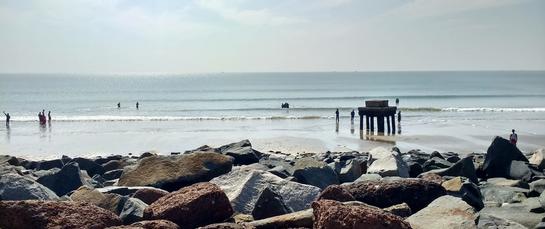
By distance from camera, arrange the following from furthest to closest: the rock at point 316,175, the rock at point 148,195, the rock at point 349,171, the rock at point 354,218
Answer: the rock at point 349,171
the rock at point 316,175
the rock at point 148,195
the rock at point 354,218

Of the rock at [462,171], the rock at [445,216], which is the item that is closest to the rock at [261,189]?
the rock at [445,216]

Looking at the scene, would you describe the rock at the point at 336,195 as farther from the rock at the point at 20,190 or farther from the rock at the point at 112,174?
the rock at the point at 112,174

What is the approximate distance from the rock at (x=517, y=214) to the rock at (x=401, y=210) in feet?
2.66

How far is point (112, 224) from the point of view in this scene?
5547 mm

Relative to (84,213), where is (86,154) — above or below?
below

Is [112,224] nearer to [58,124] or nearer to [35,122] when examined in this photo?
[58,124]

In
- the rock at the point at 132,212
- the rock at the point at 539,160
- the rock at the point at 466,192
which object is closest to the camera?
the rock at the point at 132,212

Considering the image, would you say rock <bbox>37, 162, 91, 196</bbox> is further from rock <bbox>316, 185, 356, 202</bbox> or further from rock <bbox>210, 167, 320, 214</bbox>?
rock <bbox>316, 185, 356, 202</bbox>

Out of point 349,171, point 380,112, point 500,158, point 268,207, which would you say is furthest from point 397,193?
point 380,112

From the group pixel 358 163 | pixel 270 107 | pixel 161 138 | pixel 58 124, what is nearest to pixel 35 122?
pixel 58 124

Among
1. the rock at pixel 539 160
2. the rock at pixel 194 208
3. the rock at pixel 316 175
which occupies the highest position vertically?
the rock at pixel 194 208

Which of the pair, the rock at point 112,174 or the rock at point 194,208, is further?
the rock at point 112,174

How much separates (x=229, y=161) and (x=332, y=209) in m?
4.10

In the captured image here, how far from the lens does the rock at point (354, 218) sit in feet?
15.6
